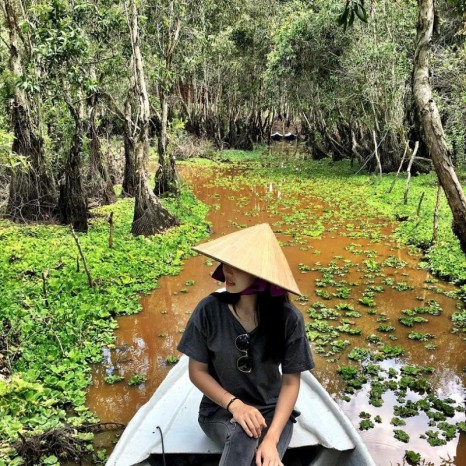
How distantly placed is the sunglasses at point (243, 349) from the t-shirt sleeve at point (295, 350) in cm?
20

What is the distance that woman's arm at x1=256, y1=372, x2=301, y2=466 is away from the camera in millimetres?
2445

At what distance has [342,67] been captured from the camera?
1653 centimetres

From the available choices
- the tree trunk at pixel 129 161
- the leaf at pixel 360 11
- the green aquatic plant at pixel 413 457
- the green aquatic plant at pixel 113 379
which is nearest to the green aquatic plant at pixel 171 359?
the green aquatic plant at pixel 113 379

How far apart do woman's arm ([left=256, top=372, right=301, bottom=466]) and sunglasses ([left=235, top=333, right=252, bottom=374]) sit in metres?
0.22

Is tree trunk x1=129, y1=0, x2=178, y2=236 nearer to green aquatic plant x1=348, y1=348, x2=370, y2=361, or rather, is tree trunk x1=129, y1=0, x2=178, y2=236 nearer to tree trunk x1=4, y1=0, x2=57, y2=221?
tree trunk x1=4, y1=0, x2=57, y2=221

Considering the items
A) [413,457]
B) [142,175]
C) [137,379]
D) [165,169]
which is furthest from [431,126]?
[165,169]

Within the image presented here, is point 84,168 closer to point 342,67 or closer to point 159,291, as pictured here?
point 159,291

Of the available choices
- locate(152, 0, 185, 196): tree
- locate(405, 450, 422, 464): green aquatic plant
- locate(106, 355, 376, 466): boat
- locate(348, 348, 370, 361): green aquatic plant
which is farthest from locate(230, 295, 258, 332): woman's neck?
locate(152, 0, 185, 196): tree

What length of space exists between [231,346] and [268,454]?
56 cm

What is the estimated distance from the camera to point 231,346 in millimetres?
2615

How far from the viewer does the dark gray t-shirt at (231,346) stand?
2.62 meters

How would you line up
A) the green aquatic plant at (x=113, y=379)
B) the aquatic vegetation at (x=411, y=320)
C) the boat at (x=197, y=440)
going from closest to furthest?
the boat at (x=197, y=440) < the green aquatic plant at (x=113, y=379) < the aquatic vegetation at (x=411, y=320)

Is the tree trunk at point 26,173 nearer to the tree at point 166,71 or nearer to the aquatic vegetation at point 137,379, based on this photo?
the tree at point 166,71

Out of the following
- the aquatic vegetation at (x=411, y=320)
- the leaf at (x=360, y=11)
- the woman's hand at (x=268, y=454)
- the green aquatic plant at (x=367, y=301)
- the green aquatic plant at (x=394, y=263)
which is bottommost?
the green aquatic plant at (x=394, y=263)
